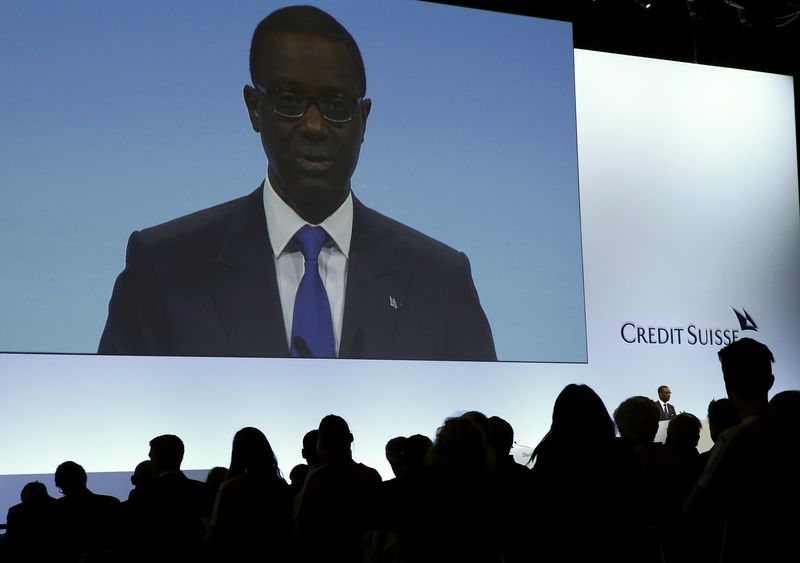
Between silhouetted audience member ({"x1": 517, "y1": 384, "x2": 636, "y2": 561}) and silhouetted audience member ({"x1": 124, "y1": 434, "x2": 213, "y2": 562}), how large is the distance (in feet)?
5.22

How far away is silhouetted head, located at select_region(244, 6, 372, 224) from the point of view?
22.3 ft

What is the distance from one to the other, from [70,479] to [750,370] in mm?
2704

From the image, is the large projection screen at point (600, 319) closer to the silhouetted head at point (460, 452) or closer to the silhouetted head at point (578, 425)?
the silhouetted head at point (460, 452)

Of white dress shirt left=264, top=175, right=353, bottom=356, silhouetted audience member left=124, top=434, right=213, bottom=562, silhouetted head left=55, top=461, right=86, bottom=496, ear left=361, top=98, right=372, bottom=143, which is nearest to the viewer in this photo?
silhouetted audience member left=124, top=434, right=213, bottom=562

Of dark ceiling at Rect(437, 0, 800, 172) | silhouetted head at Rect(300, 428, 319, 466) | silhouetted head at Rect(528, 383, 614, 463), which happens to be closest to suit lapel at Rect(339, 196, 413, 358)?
dark ceiling at Rect(437, 0, 800, 172)

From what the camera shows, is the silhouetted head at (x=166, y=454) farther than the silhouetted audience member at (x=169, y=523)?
Yes

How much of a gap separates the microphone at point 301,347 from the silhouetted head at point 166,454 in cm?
319

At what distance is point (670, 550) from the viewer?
298cm

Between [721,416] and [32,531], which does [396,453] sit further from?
[32,531]

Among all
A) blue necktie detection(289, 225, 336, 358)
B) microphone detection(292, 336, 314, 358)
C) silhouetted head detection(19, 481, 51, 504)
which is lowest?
silhouetted head detection(19, 481, 51, 504)

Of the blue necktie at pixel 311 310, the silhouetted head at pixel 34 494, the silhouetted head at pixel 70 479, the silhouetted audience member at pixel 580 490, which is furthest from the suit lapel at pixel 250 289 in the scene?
the silhouetted audience member at pixel 580 490

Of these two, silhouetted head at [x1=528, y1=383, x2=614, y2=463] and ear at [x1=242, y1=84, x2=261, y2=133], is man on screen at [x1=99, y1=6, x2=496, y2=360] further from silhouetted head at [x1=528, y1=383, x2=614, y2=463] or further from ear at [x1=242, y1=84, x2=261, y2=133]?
silhouetted head at [x1=528, y1=383, x2=614, y2=463]

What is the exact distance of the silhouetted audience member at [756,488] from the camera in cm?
206

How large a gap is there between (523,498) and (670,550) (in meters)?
1.12
